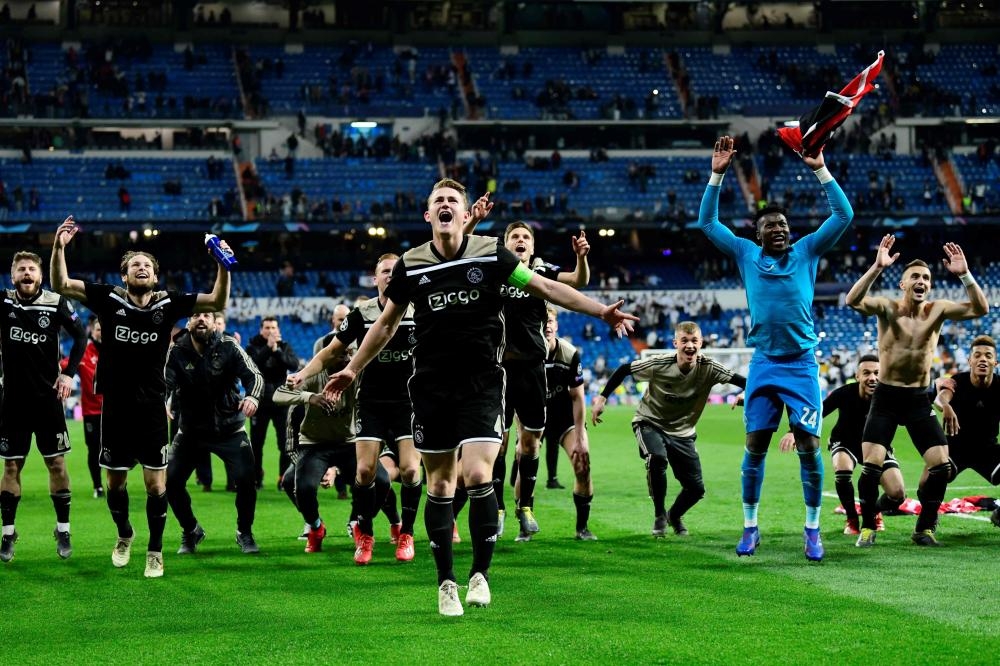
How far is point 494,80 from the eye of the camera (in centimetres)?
6338

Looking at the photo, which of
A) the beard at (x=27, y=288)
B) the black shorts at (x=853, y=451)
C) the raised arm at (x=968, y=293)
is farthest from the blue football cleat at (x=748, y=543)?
the beard at (x=27, y=288)

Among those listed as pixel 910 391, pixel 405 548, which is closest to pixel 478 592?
pixel 405 548

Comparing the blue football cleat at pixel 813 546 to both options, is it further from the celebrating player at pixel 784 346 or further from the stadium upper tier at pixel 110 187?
the stadium upper tier at pixel 110 187

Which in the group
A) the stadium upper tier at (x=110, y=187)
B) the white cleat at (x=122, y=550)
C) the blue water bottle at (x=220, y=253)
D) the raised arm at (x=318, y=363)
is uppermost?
the stadium upper tier at (x=110, y=187)

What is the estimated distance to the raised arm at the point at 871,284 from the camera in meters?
10.2

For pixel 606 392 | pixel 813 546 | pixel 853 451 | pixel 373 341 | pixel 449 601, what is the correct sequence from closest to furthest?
pixel 449 601 < pixel 373 341 < pixel 813 546 < pixel 606 392 < pixel 853 451

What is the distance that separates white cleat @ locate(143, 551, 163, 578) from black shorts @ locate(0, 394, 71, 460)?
5.45 ft

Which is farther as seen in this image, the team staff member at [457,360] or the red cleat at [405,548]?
the red cleat at [405,548]

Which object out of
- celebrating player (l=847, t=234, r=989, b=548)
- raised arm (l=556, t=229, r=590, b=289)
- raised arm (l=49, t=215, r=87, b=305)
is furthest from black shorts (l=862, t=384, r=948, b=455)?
raised arm (l=49, t=215, r=87, b=305)

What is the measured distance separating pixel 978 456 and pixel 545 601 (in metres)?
5.77

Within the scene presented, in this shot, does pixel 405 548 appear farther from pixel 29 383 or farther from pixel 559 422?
pixel 29 383

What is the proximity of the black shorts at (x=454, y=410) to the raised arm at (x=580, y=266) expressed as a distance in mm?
1398

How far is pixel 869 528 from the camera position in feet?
35.4

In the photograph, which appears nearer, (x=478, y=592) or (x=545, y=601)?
(x=478, y=592)
